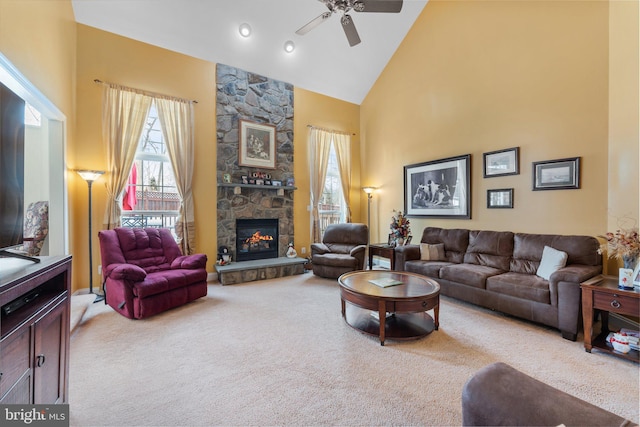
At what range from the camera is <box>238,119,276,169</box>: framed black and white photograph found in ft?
17.1

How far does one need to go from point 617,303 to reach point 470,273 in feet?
4.30

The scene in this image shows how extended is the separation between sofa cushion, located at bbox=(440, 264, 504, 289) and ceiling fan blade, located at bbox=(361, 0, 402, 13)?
10.9 ft

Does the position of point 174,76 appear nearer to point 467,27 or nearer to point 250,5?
point 250,5

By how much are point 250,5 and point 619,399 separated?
6111 mm

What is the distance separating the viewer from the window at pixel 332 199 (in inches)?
251

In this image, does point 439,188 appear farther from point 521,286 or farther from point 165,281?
point 165,281

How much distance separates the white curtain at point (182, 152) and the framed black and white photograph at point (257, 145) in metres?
0.89

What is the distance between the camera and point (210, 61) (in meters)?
4.90

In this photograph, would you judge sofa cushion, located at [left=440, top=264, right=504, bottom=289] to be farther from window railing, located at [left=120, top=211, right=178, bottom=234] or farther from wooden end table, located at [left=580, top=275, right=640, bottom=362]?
window railing, located at [left=120, top=211, right=178, bottom=234]

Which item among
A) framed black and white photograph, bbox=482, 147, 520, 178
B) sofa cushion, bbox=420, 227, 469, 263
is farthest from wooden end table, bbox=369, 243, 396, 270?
framed black and white photograph, bbox=482, 147, 520, 178

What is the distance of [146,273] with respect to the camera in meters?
3.44

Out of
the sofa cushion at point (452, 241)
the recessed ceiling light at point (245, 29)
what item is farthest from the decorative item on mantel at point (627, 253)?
the recessed ceiling light at point (245, 29)

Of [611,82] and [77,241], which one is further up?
[611,82]

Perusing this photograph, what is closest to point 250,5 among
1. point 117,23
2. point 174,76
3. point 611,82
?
point 174,76
